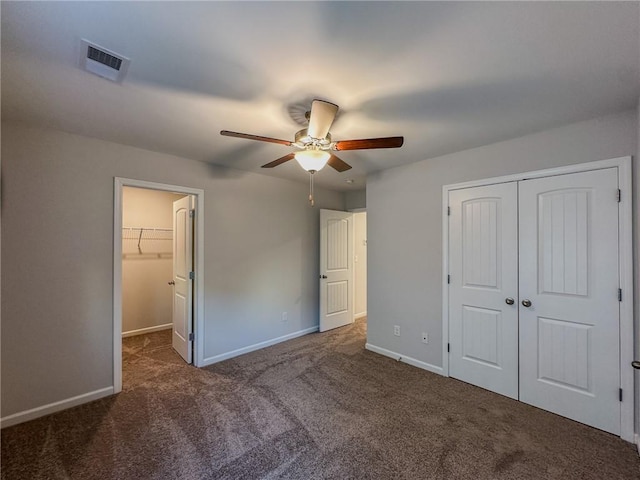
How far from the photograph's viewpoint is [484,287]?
2717 millimetres

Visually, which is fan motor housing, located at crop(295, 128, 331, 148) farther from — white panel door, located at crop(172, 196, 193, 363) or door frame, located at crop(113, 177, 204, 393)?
white panel door, located at crop(172, 196, 193, 363)

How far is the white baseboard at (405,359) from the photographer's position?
9.96 feet

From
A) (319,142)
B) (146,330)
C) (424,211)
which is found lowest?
(146,330)

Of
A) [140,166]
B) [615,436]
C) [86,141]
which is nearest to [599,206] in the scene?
[615,436]

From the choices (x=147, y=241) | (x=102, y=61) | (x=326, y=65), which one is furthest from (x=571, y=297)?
(x=147, y=241)

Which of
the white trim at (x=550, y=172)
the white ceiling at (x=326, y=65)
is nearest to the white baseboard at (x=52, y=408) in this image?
the white ceiling at (x=326, y=65)

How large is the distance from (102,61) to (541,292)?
11.5 ft

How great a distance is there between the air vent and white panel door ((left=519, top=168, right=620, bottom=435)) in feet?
10.1

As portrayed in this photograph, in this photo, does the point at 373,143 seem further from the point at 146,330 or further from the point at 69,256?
the point at 146,330

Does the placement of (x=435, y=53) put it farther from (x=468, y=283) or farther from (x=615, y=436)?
(x=615, y=436)

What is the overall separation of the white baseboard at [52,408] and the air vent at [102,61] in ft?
8.64

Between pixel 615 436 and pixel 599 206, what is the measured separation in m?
1.70

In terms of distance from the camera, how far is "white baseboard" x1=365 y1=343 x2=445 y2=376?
Answer: 3.04 m

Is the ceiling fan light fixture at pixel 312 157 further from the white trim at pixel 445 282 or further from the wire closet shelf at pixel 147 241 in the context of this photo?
the wire closet shelf at pixel 147 241
